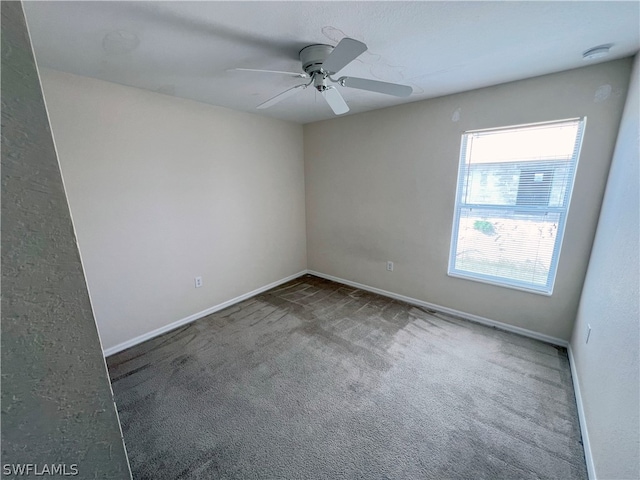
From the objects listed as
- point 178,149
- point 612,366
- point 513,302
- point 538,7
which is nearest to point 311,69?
point 538,7

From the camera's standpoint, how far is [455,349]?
2.38 metres

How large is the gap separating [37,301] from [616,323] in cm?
227

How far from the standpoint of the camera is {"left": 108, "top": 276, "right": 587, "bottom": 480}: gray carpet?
1.44 meters

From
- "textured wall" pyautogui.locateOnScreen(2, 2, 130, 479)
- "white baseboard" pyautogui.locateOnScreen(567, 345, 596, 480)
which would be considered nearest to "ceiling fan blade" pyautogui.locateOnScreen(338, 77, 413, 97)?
"textured wall" pyautogui.locateOnScreen(2, 2, 130, 479)

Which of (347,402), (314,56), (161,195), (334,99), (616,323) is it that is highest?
(314,56)

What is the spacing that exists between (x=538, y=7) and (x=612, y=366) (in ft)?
6.07

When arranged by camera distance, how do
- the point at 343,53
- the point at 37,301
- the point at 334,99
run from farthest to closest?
the point at 334,99, the point at 343,53, the point at 37,301

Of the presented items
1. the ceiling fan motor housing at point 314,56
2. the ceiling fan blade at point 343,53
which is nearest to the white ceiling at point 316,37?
the ceiling fan motor housing at point 314,56

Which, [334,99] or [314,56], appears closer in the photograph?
[314,56]

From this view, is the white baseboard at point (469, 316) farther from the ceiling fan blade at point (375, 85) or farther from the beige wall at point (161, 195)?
the ceiling fan blade at point (375, 85)

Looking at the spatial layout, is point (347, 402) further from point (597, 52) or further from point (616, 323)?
point (597, 52)

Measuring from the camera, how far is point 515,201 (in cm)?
244

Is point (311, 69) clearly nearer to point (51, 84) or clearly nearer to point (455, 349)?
point (51, 84)

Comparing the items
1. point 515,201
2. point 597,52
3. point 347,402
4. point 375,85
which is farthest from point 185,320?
point 597,52
